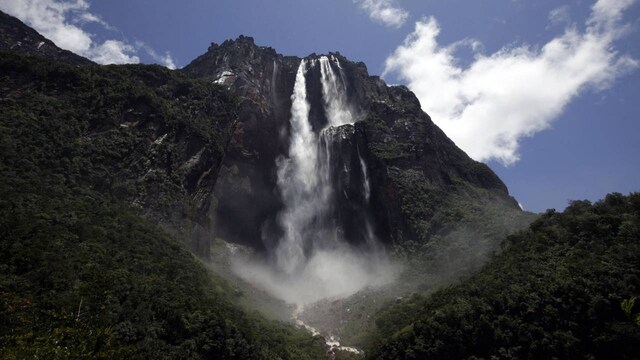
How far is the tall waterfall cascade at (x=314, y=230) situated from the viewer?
3184 inches

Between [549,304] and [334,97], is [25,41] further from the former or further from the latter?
[549,304]

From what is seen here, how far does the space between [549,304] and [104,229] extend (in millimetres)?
45070

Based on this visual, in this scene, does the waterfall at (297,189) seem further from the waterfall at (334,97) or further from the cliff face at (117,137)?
the cliff face at (117,137)

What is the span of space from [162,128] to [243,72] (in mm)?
39998

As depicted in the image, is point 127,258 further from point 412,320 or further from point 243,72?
point 243,72

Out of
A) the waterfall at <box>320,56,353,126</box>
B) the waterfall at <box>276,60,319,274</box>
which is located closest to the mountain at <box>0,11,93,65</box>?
the waterfall at <box>276,60,319,274</box>

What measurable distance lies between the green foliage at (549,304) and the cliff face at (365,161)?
31.6m

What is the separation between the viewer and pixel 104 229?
164 feet

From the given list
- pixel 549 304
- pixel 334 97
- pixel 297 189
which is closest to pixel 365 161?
pixel 297 189

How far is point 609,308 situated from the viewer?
3747cm

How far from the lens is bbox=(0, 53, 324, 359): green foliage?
34844mm

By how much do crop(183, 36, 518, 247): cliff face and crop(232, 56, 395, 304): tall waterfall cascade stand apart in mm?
1774

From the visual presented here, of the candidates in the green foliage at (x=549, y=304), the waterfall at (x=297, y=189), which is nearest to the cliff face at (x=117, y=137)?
the waterfall at (x=297, y=189)

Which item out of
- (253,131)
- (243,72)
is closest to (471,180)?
(253,131)
